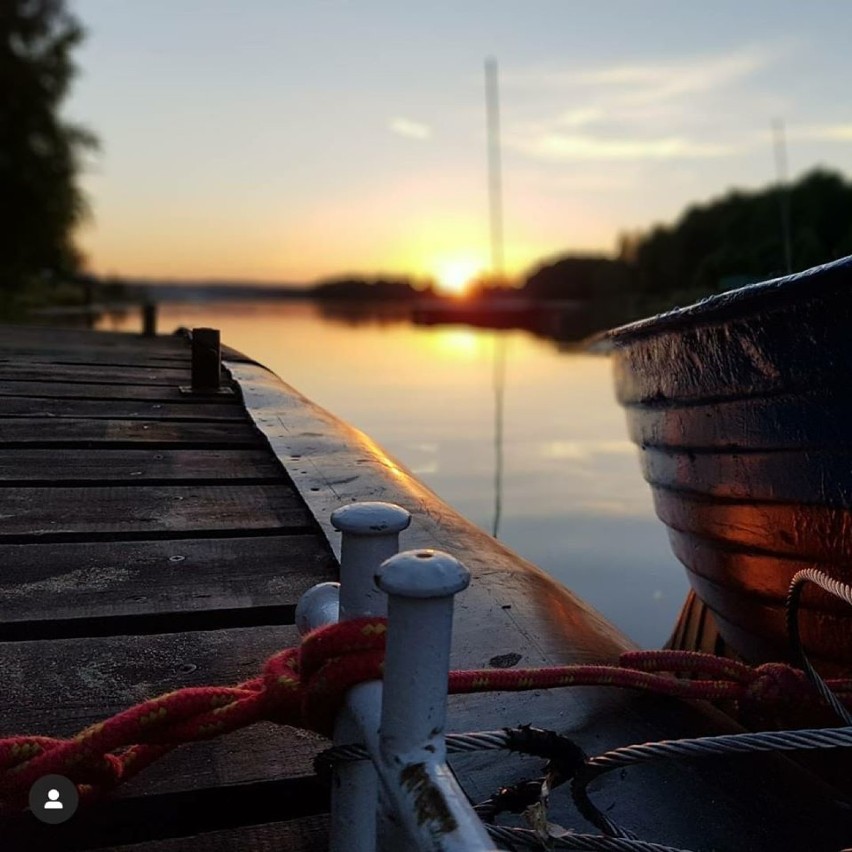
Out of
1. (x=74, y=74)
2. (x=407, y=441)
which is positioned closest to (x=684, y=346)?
(x=407, y=441)

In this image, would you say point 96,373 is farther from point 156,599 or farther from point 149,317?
point 149,317

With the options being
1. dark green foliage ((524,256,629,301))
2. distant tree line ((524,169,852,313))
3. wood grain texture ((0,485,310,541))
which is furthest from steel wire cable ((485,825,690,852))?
dark green foliage ((524,256,629,301))

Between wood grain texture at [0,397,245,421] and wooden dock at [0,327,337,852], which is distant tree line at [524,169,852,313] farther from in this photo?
wooden dock at [0,327,337,852]

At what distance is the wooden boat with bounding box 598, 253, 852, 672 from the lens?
1.46 m

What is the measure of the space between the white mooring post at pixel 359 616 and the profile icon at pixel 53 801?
0.32 metres

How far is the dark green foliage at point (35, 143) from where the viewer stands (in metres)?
22.3

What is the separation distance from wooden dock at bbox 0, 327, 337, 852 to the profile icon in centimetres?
9

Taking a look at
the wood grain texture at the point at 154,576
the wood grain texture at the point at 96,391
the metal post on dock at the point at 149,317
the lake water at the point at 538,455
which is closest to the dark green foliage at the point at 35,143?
the lake water at the point at 538,455

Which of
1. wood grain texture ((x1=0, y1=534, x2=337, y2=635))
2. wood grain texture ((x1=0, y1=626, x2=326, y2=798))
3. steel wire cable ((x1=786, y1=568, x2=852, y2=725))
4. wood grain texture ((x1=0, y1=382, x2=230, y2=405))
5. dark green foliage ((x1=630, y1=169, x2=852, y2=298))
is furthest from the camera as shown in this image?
dark green foliage ((x1=630, y1=169, x2=852, y2=298))

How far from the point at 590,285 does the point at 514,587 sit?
64.5m

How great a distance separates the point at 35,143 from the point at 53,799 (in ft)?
83.1

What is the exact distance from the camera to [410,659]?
738 millimetres

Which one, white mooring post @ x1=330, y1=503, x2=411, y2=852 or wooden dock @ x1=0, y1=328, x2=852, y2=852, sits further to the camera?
wooden dock @ x1=0, y1=328, x2=852, y2=852

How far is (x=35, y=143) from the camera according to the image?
74.6 ft
